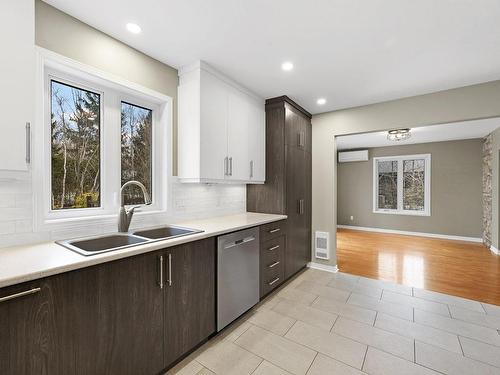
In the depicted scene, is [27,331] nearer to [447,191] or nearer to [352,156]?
[352,156]

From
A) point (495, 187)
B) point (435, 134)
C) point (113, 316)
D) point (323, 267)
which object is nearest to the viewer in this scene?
point (113, 316)

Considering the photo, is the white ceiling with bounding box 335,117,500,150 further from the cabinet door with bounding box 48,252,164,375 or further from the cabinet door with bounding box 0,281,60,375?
the cabinet door with bounding box 0,281,60,375

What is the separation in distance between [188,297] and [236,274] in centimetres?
54

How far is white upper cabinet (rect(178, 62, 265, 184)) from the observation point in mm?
2301

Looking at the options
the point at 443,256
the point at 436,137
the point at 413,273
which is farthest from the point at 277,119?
the point at 436,137

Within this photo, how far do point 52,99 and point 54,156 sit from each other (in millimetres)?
418

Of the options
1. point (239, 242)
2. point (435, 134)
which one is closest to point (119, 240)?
point (239, 242)

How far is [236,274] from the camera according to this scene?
216 centimetres

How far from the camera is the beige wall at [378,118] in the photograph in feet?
8.89

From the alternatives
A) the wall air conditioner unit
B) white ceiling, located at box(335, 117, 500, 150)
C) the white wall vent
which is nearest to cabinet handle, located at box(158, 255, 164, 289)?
the white wall vent

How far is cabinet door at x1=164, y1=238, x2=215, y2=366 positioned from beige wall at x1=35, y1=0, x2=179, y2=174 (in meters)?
1.00

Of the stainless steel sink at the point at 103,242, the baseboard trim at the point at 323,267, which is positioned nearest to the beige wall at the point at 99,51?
the stainless steel sink at the point at 103,242

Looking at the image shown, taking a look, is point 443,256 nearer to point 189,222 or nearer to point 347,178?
point 347,178

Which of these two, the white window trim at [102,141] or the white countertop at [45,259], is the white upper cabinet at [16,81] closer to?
the white window trim at [102,141]
